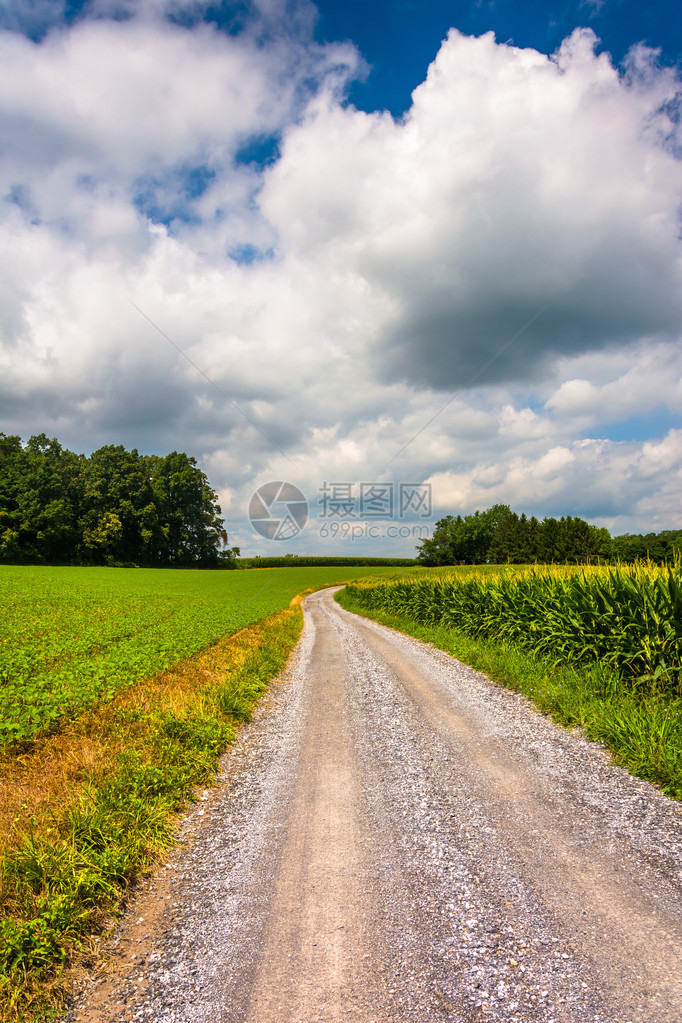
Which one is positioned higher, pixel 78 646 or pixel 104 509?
pixel 104 509

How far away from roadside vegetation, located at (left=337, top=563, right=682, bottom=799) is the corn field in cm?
2

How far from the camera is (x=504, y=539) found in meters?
110

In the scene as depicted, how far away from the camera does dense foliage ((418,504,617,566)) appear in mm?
92625

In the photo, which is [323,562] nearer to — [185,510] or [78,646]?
[185,510]

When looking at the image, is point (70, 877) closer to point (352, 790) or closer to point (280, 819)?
point (280, 819)

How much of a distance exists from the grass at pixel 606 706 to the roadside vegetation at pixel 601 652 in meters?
0.02

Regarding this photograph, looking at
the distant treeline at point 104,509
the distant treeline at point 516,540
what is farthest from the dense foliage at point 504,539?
the distant treeline at point 104,509

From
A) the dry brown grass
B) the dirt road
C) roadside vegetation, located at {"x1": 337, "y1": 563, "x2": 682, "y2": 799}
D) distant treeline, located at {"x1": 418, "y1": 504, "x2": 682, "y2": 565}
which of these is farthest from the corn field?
distant treeline, located at {"x1": 418, "y1": 504, "x2": 682, "y2": 565}

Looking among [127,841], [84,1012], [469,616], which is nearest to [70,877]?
[127,841]

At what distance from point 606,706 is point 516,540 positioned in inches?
4155

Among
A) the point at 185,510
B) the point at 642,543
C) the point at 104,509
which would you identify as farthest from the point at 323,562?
the point at 642,543

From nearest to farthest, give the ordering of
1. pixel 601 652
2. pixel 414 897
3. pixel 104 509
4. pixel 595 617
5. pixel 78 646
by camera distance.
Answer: pixel 414 897
pixel 601 652
pixel 595 617
pixel 78 646
pixel 104 509

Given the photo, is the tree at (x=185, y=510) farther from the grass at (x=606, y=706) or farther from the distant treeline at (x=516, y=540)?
the grass at (x=606, y=706)

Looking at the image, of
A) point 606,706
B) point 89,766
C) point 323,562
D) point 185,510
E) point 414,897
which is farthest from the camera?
point 323,562
